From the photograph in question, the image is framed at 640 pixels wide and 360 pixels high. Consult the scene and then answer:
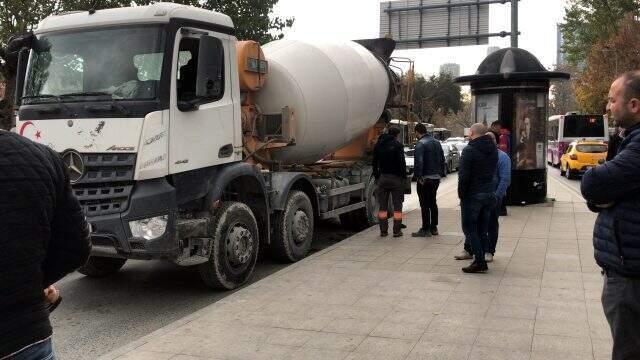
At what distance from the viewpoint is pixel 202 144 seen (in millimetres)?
6320

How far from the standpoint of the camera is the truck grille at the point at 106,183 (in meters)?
5.63

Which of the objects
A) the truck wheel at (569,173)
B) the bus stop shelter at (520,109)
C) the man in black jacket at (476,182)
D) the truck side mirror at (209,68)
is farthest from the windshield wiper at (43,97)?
the truck wheel at (569,173)

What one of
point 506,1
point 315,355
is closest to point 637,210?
point 315,355

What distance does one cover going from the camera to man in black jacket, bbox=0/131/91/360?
1828mm

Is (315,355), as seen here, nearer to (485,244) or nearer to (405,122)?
(485,244)

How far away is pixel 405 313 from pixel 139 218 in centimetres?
267

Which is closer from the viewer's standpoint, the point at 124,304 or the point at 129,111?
the point at 129,111

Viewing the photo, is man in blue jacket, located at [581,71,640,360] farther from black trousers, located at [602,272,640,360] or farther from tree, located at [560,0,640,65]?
tree, located at [560,0,640,65]

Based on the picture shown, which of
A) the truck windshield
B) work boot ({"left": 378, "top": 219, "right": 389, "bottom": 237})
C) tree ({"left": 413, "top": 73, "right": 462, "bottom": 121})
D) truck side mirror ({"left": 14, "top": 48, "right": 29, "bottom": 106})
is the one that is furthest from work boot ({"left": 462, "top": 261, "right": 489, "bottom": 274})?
tree ({"left": 413, "top": 73, "right": 462, "bottom": 121})

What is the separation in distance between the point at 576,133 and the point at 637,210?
29.2 metres

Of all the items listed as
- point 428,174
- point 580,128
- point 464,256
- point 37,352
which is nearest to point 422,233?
point 428,174

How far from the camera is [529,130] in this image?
43.7ft

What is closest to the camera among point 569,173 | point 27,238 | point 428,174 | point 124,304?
point 27,238

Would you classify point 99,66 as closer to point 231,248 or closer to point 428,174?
point 231,248
